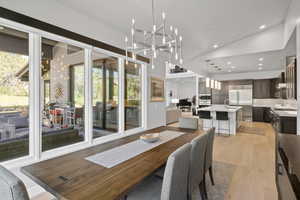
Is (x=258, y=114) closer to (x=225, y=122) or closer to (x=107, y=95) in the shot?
(x=225, y=122)

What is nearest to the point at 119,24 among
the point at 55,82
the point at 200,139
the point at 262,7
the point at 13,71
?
the point at 55,82

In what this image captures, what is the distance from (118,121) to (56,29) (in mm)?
2354

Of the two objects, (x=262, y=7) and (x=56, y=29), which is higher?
(x=262, y=7)

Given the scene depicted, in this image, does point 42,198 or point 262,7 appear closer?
point 42,198

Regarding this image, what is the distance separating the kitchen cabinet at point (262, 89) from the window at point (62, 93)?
860 centimetres

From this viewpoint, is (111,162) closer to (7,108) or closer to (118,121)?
(7,108)

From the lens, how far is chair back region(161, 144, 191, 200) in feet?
3.81

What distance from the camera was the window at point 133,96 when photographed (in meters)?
4.17

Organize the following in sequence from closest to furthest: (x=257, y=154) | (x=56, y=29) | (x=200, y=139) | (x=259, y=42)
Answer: (x=200, y=139) < (x=56, y=29) < (x=257, y=154) < (x=259, y=42)

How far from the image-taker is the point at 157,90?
5.05 m

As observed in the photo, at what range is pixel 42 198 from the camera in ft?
6.96

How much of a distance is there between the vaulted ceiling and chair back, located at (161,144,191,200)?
2613mm

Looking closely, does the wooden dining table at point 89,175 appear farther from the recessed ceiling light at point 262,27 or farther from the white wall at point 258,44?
the white wall at point 258,44

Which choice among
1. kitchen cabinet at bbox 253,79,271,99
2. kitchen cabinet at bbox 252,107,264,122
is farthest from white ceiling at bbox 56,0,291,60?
kitchen cabinet at bbox 252,107,264,122
